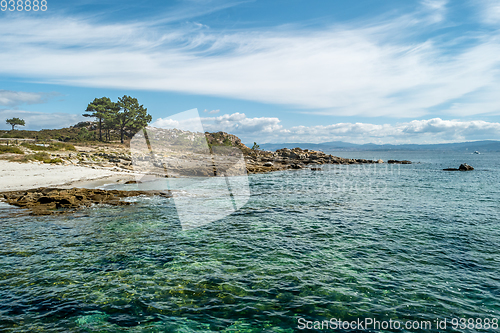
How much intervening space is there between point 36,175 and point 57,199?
13701 millimetres

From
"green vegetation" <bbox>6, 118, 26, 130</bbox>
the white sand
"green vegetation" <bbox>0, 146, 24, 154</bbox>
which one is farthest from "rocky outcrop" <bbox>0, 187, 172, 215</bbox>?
"green vegetation" <bbox>6, 118, 26, 130</bbox>

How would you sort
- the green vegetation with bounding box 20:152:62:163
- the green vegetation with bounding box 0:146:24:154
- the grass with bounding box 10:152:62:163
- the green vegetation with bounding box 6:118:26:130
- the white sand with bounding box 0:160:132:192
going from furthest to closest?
the green vegetation with bounding box 6:118:26:130
the green vegetation with bounding box 0:146:24:154
the green vegetation with bounding box 20:152:62:163
the grass with bounding box 10:152:62:163
the white sand with bounding box 0:160:132:192

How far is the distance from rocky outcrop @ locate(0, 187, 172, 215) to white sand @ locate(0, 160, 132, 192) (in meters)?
3.96

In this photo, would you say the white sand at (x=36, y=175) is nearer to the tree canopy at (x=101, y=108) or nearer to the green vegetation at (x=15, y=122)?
the tree canopy at (x=101, y=108)

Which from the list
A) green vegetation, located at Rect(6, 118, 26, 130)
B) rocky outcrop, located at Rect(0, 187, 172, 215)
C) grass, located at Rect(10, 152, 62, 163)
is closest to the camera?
rocky outcrop, located at Rect(0, 187, 172, 215)

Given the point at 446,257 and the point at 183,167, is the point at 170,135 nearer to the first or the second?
the point at 183,167

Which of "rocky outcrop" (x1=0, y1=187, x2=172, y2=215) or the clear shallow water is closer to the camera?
the clear shallow water

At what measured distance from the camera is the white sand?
27312 millimetres

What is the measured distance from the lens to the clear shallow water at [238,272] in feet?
24.7

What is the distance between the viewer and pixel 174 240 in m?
14.2

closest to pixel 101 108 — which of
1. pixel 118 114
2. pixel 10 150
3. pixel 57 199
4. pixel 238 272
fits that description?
pixel 118 114

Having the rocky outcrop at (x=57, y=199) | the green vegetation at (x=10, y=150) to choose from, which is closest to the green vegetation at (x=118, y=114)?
the green vegetation at (x=10, y=150)

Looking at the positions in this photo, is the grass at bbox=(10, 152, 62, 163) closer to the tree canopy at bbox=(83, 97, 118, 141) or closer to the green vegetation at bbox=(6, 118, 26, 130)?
the tree canopy at bbox=(83, 97, 118, 141)

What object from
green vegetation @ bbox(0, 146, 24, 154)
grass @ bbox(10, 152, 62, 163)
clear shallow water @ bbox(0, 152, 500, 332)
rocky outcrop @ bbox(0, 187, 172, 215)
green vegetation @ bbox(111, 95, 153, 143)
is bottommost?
clear shallow water @ bbox(0, 152, 500, 332)
